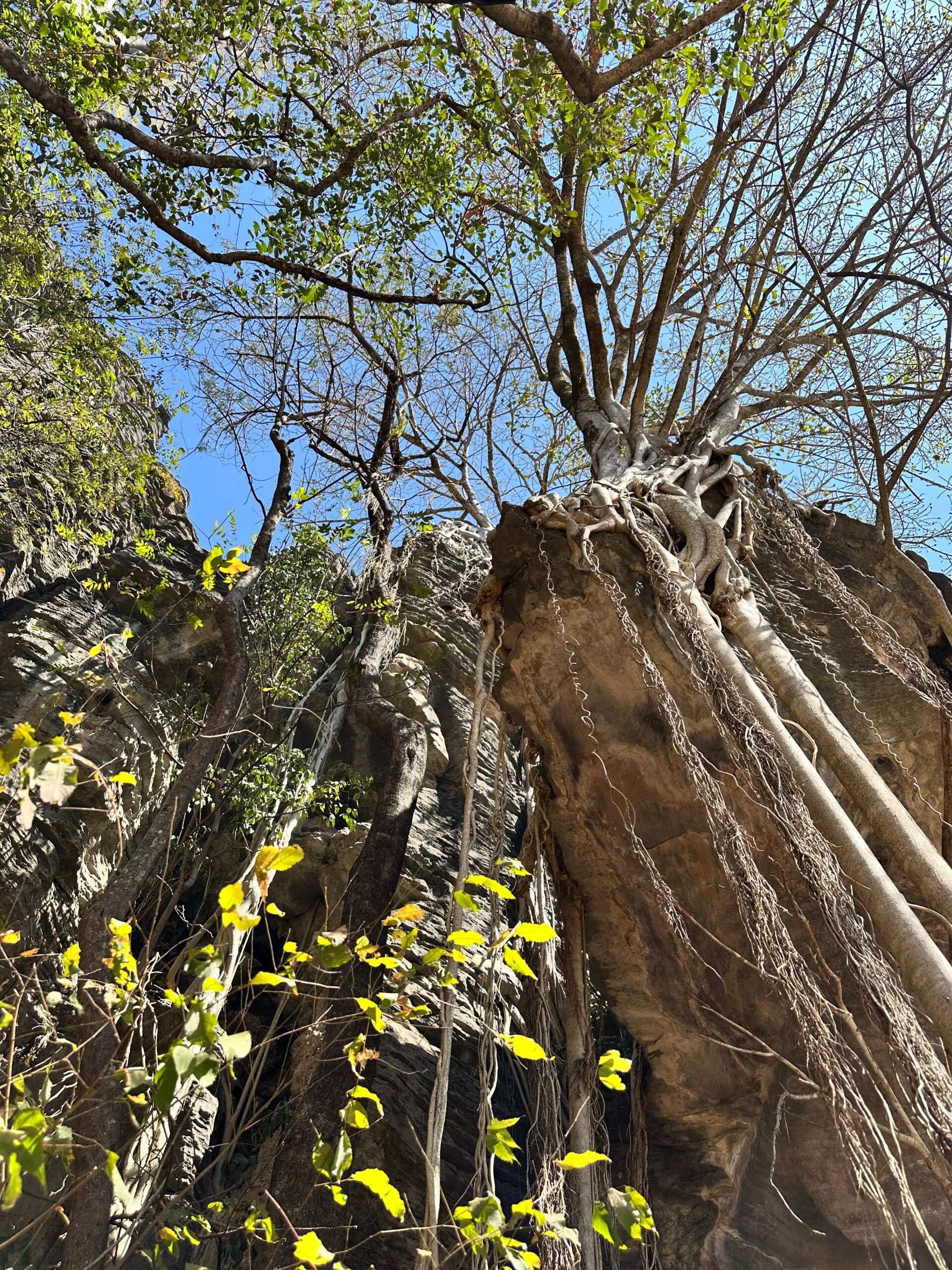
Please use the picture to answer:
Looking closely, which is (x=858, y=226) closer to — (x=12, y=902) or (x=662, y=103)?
(x=662, y=103)

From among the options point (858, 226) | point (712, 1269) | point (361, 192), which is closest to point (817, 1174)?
point (712, 1269)

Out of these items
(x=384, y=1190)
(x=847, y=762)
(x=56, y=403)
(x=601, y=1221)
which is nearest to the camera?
(x=384, y=1190)

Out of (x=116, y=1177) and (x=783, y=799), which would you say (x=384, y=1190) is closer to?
(x=116, y=1177)

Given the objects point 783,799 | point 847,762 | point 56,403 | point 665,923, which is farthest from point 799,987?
point 56,403

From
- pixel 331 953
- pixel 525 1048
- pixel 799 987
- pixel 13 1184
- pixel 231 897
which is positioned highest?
pixel 231 897

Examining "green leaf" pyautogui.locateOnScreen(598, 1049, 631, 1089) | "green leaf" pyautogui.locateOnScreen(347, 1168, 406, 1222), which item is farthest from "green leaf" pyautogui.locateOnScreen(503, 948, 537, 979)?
"green leaf" pyautogui.locateOnScreen(347, 1168, 406, 1222)

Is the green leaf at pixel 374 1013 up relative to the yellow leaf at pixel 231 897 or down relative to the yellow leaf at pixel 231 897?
down

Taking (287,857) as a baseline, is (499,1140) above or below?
below

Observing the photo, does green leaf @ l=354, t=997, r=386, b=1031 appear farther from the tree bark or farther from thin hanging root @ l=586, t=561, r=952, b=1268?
the tree bark

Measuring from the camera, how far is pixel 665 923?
4.29 meters

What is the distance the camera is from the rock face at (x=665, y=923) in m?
4.11

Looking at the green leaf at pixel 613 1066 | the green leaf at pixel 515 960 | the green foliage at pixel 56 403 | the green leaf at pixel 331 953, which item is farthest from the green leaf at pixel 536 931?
the green foliage at pixel 56 403

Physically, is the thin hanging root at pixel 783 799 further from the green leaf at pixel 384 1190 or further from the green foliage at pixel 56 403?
the green foliage at pixel 56 403

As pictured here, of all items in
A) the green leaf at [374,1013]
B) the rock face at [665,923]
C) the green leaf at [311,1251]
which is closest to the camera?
the green leaf at [311,1251]
